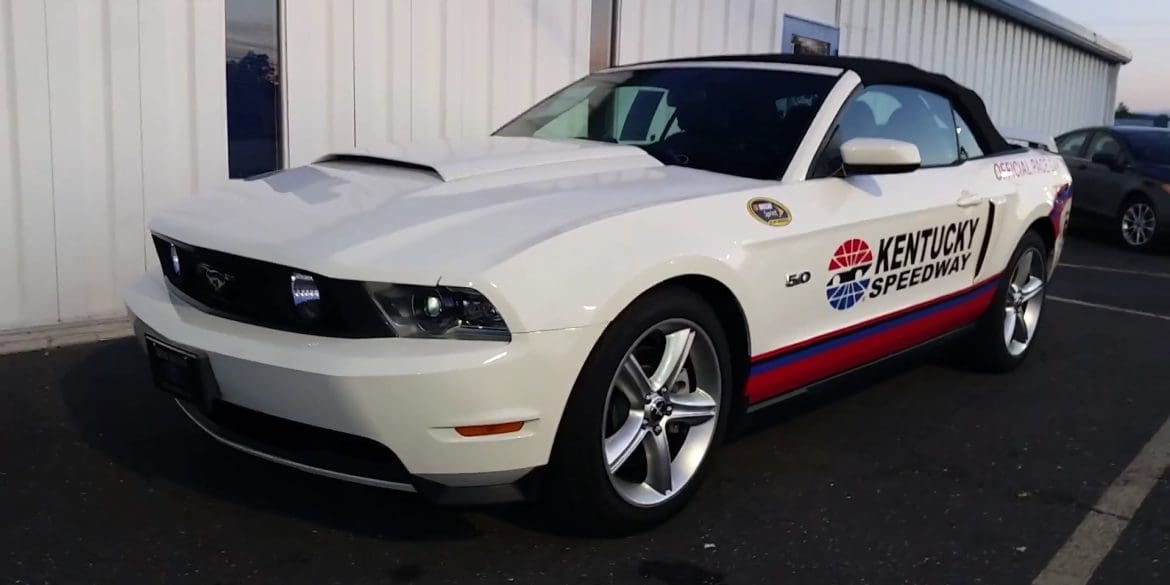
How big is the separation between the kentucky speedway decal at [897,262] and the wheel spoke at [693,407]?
66 cm

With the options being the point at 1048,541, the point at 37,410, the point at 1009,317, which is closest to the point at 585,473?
the point at 1048,541

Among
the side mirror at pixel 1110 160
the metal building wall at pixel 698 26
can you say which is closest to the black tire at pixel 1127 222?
the side mirror at pixel 1110 160

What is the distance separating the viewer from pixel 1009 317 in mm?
5676

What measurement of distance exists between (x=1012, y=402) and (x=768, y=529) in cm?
220

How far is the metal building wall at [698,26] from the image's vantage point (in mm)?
9211

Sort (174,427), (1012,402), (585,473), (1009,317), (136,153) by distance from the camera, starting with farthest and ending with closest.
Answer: (136,153), (1009,317), (1012,402), (174,427), (585,473)

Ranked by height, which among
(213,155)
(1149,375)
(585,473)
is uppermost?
(213,155)

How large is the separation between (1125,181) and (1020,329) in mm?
8338

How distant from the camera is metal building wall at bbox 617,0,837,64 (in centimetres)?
921

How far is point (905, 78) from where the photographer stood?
16.0ft

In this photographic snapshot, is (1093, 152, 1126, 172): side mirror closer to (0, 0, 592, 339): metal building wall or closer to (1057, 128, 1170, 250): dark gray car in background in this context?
(1057, 128, 1170, 250): dark gray car in background

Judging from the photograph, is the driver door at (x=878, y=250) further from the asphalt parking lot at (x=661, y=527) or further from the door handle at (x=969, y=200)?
the asphalt parking lot at (x=661, y=527)

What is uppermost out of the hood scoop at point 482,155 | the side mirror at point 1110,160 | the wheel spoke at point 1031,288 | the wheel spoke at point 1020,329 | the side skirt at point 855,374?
the hood scoop at point 482,155

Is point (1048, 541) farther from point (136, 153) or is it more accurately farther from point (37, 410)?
point (136, 153)
